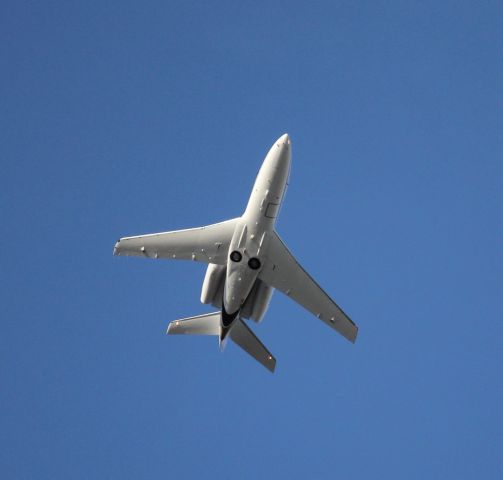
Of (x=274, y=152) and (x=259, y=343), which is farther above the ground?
(x=274, y=152)

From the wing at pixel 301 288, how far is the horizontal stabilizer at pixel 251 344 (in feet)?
17.1

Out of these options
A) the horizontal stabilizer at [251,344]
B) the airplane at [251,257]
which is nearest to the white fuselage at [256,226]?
the airplane at [251,257]

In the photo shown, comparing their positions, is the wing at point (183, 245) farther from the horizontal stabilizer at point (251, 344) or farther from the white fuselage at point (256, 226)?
the horizontal stabilizer at point (251, 344)

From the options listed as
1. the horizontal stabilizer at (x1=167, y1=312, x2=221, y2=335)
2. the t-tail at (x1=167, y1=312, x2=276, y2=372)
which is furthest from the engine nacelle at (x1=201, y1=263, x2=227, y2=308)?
the horizontal stabilizer at (x1=167, y1=312, x2=221, y2=335)

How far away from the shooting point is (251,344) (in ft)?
204

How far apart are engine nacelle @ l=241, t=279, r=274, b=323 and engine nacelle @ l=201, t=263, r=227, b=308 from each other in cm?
178

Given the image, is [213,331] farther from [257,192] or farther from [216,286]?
[257,192]

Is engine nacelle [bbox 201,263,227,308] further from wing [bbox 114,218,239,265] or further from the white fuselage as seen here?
the white fuselage

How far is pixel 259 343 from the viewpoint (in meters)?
62.3

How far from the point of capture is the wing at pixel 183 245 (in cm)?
5741

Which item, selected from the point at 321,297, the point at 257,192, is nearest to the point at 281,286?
the point at 321,297

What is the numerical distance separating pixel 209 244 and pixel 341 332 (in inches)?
403

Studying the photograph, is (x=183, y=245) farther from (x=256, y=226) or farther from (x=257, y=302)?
(x=257, y=302)

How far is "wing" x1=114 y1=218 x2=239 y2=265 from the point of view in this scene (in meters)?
57.4
